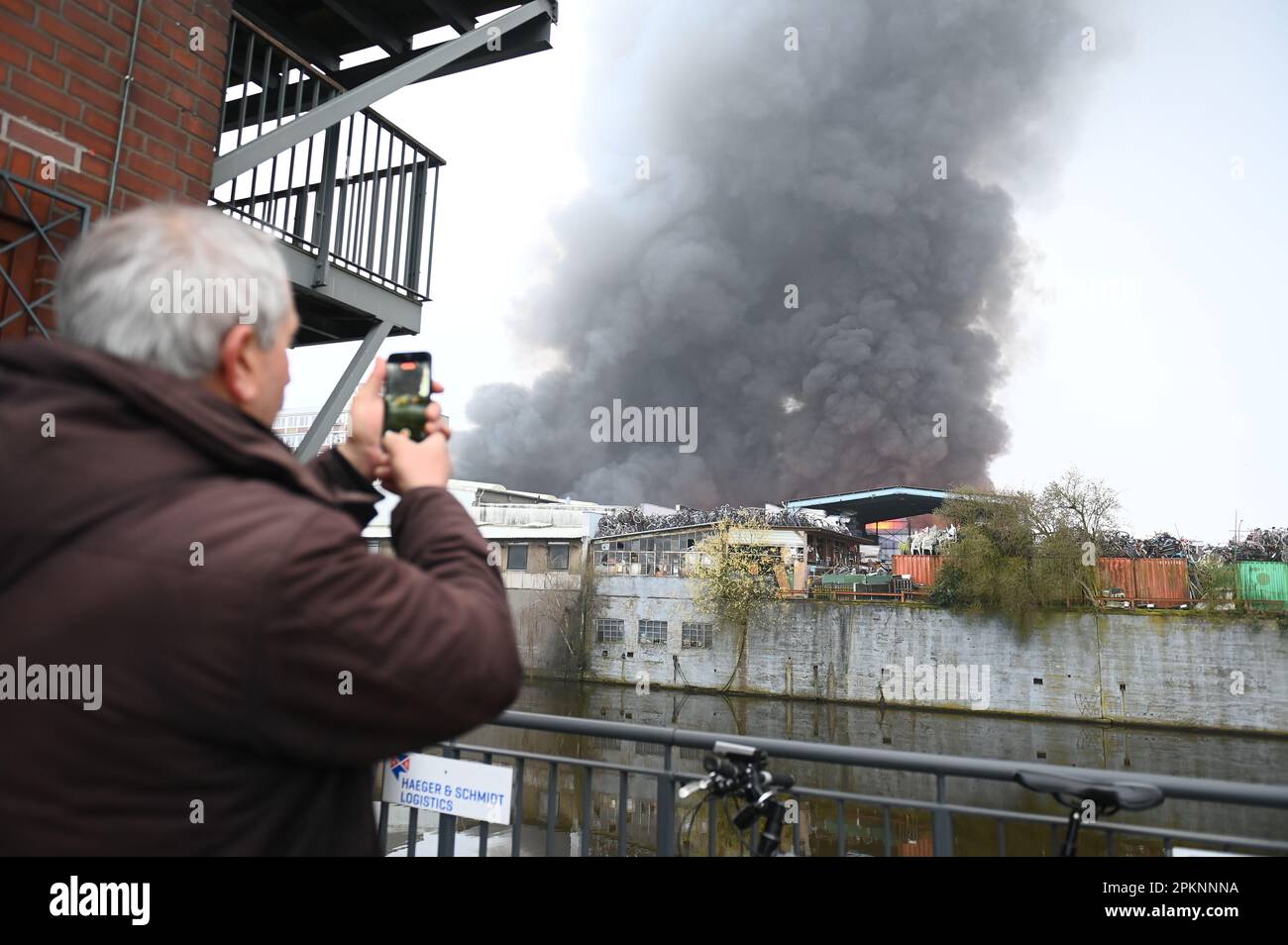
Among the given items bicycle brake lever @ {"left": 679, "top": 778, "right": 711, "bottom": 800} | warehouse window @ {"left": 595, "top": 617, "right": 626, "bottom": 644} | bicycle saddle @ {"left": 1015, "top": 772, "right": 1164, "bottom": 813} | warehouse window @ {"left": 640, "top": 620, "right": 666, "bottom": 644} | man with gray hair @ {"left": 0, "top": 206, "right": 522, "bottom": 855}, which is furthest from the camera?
warehouse window @ {"left": 595, "top": 617, "right": 626, "bottom": 644}

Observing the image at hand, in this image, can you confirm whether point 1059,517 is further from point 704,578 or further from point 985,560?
point 704,578

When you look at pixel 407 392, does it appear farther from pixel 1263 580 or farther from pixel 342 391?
pixel 1263 580

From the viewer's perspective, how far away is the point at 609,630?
106 ft

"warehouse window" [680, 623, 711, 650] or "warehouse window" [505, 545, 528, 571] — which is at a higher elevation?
"warehouse window" [505, 545, 528, 571]

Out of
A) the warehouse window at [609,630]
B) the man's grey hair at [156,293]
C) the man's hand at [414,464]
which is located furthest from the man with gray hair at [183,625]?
the warehouse window at [609,630]

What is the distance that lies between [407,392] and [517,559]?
115 feet

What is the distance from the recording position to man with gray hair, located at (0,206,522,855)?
795 mm

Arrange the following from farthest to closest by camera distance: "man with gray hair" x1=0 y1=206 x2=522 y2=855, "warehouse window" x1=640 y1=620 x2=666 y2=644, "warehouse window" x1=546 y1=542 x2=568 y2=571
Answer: "warehouse window" x1=546 y1=542 x2=568 y2=571
"warehouse window" x1=640 y1=620 x2=666 y2=644
"man with gray hair" x1=0 y1=206 x2=522 y2=855

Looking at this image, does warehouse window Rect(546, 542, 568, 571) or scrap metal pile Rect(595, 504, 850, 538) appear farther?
warehouse window Rect(546, 542, 568, 571)

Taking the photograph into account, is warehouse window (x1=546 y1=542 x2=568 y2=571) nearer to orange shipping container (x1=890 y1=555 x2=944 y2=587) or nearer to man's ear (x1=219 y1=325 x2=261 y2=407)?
orange shipping container (x1=890 y1=555 x2=944 y2=587)

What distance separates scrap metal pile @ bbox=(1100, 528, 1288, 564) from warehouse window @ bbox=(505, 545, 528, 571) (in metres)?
23.3

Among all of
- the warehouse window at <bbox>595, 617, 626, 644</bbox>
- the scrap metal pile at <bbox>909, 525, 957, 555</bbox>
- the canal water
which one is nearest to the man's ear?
the canal water

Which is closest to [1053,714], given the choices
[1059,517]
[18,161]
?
[1059,517]
